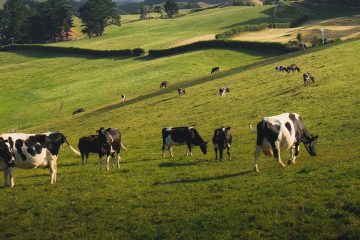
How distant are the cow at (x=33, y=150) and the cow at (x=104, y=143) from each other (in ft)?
10.2

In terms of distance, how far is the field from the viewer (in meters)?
16.7

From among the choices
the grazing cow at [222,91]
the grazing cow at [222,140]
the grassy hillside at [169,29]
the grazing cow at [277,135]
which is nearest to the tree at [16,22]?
the grassy hillside at [169,29]

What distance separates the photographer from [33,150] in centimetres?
2464

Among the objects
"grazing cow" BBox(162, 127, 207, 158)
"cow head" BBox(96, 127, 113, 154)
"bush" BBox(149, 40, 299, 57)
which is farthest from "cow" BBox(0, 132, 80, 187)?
"bush" BBox(149, 40, 299, 57)

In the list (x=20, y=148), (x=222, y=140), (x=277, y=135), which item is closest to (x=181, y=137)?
(x=222, y=140)

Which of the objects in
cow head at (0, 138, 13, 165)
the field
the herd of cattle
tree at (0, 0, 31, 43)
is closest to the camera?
the field

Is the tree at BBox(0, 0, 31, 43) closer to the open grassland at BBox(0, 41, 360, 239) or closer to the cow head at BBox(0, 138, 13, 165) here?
the open grassland at BBox(0, 41, 360, 239)

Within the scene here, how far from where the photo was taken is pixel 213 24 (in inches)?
5945

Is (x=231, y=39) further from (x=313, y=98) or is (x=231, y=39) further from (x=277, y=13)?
(x=313, y=98)

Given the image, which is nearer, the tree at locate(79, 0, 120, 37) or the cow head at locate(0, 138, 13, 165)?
the cow head at locate(0, 138, 13, 165)

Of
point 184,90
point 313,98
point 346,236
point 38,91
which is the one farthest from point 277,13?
point 346,236

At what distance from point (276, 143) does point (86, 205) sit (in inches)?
367

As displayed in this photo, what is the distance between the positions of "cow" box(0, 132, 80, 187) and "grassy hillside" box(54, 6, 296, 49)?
96.2 meters

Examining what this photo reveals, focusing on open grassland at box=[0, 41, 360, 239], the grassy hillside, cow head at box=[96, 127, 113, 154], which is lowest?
open grassland at box=[0, 41, 360, 239]
